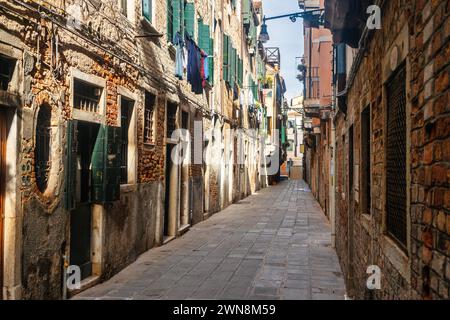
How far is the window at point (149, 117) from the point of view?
8789mm

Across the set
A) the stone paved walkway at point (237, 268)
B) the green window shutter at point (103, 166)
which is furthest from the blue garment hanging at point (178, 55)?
the stone paved walkway at point (237, 268)

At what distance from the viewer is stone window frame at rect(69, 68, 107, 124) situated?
18.5ft

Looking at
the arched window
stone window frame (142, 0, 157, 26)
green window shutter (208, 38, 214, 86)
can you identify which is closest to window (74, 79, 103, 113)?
the arched window

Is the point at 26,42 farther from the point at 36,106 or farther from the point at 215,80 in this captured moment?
the point at 215,80

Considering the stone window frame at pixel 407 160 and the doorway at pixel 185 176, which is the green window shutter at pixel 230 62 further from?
the stone window frame at pixel 407 160

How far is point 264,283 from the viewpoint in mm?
6414

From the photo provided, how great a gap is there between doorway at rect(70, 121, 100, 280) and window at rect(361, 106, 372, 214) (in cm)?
385

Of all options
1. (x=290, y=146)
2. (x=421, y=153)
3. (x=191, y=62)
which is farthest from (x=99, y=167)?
(x=290, y=146)

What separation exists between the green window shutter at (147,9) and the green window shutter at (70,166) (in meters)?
3.64

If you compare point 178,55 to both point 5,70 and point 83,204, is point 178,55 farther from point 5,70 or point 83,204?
point 5,70

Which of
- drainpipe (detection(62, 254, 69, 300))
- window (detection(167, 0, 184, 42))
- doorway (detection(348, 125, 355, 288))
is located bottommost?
drainpipe (detection(62, 254, 69, 300))

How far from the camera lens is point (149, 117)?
8.98 metres

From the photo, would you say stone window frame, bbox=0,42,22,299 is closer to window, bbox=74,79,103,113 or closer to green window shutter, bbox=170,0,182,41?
window, bbox=74,79,103,113

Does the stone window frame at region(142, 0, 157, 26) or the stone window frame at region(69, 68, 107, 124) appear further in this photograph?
the stone window frame at region(142, 0, 157, 26)
